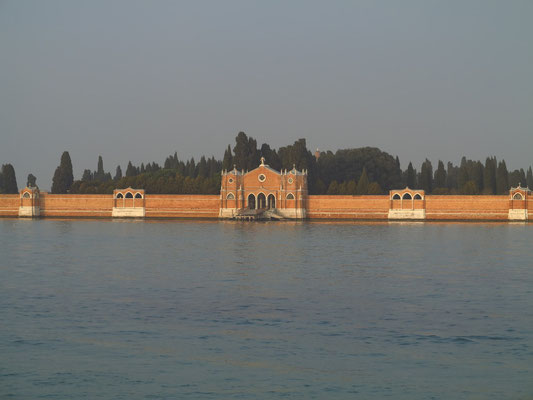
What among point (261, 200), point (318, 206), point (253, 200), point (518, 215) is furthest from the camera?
point (253, 200)

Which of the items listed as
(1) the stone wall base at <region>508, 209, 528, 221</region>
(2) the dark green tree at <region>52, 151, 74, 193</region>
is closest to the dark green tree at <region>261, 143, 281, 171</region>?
(2) the dark green tree at <region>52, 151, 74, 193</region>

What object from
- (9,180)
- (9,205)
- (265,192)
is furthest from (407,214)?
(9,180)

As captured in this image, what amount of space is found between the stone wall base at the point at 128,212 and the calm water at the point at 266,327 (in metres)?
36.8

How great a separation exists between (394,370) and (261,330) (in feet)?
11.6

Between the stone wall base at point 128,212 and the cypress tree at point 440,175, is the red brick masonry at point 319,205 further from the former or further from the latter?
the cypress tree at point 440,175

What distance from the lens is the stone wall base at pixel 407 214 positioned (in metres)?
61.7

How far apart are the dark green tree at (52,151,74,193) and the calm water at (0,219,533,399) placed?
42597 mm

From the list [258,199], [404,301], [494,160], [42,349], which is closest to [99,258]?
[404,301]

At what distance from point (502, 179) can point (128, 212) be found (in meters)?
33.1

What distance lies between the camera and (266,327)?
47.4 feet

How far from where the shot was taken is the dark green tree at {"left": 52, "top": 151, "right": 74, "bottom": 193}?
70.7 m

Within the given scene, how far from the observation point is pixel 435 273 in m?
24.0

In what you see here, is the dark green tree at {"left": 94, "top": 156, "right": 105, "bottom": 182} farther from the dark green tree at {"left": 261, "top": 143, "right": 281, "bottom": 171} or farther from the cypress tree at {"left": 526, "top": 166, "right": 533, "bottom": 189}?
the cypress tree at {"left": 526, "top": 166, "right": 533, "bottom": 189}

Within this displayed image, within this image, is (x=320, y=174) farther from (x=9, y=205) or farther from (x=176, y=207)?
(x=9, y=205)
